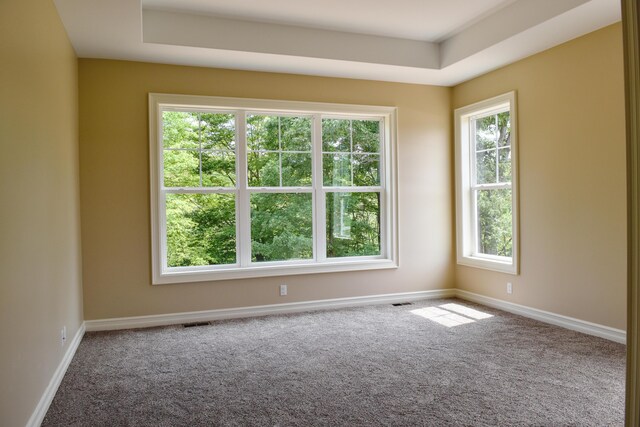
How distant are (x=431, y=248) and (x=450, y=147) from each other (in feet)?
4.28

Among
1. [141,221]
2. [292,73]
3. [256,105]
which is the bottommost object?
[141,221]

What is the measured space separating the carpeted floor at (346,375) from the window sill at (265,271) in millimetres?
485

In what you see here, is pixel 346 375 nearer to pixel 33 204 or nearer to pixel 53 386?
pixel 53 386

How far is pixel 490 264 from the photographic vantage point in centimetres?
498

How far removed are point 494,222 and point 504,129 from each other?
1.05m

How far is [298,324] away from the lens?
438 centimetres

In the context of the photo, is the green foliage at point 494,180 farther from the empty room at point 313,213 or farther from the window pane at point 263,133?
the window pane at point 263,133

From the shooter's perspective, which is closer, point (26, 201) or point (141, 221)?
point (26, 201)

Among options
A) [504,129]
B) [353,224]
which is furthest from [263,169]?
[504,129]

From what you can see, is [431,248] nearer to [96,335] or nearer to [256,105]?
[256,105]

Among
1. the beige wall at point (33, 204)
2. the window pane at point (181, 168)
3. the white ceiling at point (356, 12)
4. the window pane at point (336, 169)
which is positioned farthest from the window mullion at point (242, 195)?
the beige wall at point (33, 204)

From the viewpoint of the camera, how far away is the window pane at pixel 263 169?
4844 mm

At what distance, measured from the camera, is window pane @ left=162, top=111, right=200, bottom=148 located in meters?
A: 4.56

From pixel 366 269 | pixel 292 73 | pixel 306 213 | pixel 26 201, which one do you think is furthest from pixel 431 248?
pixel 26 201
